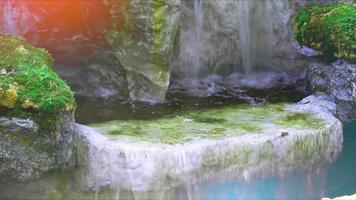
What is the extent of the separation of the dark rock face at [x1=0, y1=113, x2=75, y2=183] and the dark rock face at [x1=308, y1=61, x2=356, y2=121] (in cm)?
439

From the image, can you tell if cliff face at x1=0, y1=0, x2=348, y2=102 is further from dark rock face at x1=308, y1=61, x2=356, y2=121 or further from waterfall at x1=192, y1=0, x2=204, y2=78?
dark rock face at x1=308, y1=61, x2=356, y2=121

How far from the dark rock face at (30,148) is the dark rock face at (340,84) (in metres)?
4.39

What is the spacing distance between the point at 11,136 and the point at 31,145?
Answer: 22cm

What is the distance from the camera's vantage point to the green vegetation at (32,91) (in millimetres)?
5758

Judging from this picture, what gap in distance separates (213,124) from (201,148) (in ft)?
2.66

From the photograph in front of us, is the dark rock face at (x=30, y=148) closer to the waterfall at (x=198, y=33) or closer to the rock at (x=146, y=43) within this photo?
the rock at (x=146, y=43)

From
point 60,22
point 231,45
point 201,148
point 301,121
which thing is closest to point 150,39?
point 60,22

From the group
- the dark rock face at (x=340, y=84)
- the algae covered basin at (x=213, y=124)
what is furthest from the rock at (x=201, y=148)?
the dark rock face at (x=340, y=84)

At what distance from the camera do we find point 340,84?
8.80 m

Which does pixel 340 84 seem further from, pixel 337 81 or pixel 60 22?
pixel 60 22

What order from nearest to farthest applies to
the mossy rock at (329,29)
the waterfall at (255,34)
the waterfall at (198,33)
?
the mossy rock at (329,29), the waterfall at (198,33), the waterfall at (255,34)

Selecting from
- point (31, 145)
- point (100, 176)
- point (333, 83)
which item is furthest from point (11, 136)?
point (333, 83)

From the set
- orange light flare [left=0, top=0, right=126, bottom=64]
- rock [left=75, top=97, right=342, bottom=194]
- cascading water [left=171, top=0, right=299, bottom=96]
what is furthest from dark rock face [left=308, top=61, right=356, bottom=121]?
orange light flare [left=0, top=0, right=126, bottom=64]

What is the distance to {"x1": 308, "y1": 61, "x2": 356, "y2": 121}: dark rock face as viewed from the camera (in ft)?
28.3
